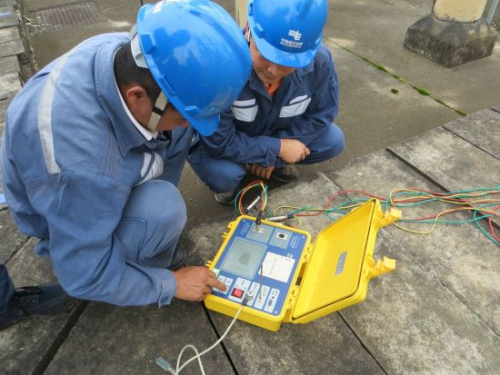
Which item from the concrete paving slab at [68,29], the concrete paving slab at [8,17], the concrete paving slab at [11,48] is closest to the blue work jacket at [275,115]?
the concrete paving slab at [11,48]

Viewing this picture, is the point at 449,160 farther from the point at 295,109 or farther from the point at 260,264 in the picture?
the point at 260,264

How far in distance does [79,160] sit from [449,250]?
168 centimetres

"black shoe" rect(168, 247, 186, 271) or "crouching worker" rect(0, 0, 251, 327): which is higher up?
"crouching worker" rect(0, 0, 251, 327)

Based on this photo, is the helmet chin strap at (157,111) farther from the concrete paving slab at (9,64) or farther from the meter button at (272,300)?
the concrete paving slab at (9,64)

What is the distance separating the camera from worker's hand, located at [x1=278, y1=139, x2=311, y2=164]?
82.8 inches

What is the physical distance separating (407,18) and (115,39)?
15.2 ft

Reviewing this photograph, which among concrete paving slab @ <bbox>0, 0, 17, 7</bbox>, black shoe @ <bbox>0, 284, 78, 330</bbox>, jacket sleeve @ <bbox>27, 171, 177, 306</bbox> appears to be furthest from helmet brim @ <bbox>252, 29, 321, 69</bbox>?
concrete paving slab @ <bbox>0, 0, 17, 7</bbox>

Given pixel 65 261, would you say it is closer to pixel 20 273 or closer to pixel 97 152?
pixel 97 152

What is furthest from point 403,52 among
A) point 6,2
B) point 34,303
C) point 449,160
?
point 6,2

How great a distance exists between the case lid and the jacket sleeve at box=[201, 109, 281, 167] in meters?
0.61

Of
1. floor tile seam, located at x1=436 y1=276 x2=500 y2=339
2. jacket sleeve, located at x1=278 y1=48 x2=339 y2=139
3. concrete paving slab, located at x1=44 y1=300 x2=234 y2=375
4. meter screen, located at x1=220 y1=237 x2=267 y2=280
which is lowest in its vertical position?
concrete paving slab, located at x1=44 y1=300 x2=234 y2=375

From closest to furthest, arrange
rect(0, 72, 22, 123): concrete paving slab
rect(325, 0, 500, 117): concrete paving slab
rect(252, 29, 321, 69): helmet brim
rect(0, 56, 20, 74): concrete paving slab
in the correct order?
1. rect(252, 29, 321, 69): helmet brim
2. rect(0, 72, 22, 123): concrete paving slab
3. rect(0, 56, 20, 74): concrete paving slab
4. rect(325, 0, 500, 117): concrete paving slab

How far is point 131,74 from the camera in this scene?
1.08 metres

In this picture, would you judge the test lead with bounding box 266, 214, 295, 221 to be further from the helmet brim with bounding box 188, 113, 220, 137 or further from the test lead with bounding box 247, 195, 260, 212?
the helmet brim with bounding box 188, 113, 220, 137
